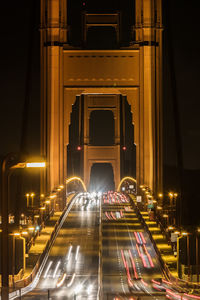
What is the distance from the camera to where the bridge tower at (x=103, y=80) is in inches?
1911

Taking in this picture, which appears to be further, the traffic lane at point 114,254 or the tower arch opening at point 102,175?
the tower arch opening at point 102,175

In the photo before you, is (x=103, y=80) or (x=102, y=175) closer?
(x=103, y=80)

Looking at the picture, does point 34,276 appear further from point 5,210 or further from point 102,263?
point 5,210

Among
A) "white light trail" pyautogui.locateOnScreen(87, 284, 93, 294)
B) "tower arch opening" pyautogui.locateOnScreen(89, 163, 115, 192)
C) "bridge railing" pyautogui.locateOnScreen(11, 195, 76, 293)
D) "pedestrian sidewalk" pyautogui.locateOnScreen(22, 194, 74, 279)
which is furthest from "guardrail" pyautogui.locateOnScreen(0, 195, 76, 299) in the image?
"tower arch opening" pyautogui.locateOnScreen(89, 163, 115, 192)

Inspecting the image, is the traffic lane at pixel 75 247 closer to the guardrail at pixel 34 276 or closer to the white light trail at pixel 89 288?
the guardrail at pixel 34 276

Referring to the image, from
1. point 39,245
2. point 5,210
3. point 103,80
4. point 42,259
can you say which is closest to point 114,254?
point 39,245

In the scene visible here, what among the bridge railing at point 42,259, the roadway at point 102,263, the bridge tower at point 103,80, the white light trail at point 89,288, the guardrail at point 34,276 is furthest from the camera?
the bridge tower at point 103,80

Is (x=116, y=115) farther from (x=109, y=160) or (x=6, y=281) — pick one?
(x=6, y=281)

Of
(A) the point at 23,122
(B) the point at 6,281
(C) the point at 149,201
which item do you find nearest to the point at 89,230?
(C) the point at 149,201

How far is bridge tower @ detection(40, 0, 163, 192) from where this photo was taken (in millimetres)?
48531

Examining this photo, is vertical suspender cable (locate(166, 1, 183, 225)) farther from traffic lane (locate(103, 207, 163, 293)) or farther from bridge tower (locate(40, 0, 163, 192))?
bridge tower (locate(40, 0, 163, 192))

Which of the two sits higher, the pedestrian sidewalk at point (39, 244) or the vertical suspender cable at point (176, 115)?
the vertical suspender cable at point (176, 115)

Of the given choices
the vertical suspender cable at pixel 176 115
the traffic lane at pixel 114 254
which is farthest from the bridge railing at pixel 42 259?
the vertical suspender cable at pixel 176 115

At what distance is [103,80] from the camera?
4888 cm
